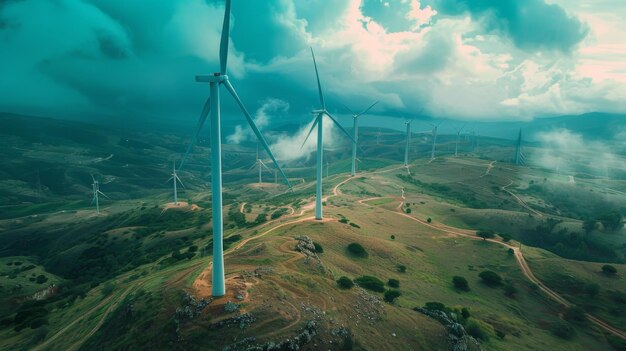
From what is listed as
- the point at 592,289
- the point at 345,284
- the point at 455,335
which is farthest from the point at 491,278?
the point at 345,284

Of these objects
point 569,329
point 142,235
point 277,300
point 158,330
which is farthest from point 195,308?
point 142,235

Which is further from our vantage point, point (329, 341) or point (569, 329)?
point (569, 329)

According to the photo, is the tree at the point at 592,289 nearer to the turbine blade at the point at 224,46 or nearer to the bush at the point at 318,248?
the bush at the point at 318,248

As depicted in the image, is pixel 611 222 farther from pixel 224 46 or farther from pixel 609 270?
pixel 224 46

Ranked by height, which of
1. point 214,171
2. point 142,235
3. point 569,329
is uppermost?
point 214,171

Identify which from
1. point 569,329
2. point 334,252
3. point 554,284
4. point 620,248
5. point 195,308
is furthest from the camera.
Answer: point 620,248

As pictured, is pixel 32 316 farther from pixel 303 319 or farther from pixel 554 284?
pixel 554 284
